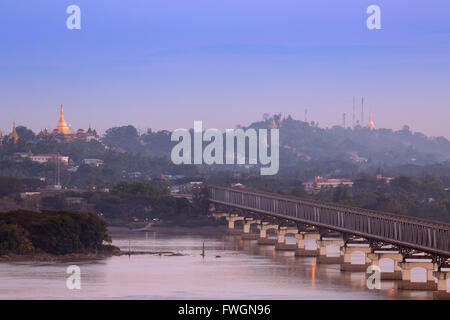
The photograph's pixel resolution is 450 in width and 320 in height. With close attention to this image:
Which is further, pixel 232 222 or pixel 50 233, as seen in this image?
pixel 232 222

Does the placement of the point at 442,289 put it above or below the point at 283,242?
above

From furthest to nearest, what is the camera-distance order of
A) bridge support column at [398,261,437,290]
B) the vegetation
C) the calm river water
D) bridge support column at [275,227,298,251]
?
bridge support column at [275,227,298,251] → the vegetation → the calm river water → bridge support column at [398,261,437,290]

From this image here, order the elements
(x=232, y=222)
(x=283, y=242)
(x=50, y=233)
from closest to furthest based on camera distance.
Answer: (x=50, y=233), (x=283, y=242), (x=232, y=222)

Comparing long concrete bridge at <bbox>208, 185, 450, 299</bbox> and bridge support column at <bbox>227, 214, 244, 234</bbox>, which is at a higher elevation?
long concrete bridge at <bbox>208, 185, 450, 299</bbox>

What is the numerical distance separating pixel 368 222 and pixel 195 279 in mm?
17744

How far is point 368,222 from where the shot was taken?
355 ft

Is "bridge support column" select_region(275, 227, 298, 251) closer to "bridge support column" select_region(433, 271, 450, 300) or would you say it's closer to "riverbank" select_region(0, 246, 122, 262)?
"riverbank" select_region(0, 246, 122, 262)

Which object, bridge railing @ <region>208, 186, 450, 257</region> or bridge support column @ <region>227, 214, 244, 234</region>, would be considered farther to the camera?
bridge support column @ <region>227, 214, 244, 234</region>

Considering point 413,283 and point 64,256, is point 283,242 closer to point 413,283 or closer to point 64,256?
point 64,256

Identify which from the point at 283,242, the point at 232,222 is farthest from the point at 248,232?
the point at 283,242

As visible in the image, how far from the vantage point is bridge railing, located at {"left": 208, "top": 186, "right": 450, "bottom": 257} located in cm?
8819

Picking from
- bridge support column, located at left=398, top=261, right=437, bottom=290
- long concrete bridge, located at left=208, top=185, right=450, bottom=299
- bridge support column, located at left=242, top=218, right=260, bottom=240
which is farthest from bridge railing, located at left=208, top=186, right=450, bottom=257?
bridge support column, located at left=242, top=218, right=260, bottom=240

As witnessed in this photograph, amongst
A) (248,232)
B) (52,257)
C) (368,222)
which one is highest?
(368,222)
